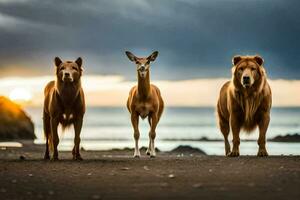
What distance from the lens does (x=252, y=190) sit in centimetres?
1145

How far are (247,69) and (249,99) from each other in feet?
2.69

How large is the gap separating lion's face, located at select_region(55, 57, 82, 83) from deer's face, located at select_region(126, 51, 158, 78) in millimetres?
2954

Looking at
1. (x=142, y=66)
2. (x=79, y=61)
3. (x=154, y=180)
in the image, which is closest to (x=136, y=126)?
(x=142, y=66)

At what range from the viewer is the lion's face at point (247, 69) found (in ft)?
63.5

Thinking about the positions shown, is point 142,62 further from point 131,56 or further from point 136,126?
point 136,126

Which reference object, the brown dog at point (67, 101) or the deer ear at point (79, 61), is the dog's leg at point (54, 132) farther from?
the deer ear at point (79, 61)

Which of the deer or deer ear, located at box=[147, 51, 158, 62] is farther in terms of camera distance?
deer ear, located at box=[147, 51, 158, 62]

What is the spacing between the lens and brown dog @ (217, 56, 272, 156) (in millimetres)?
19594

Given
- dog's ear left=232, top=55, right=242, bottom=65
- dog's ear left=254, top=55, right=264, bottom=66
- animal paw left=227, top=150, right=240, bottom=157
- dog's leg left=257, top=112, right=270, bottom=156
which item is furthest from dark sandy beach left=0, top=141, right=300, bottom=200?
dog's ear left=232, top=55, right=242, bottom=65

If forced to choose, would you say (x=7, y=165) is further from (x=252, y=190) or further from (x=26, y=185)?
(x=252, y=190)

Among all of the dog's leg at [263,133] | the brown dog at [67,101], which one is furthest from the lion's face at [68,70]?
the dog's leg at [263,133]

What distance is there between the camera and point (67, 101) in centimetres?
1955

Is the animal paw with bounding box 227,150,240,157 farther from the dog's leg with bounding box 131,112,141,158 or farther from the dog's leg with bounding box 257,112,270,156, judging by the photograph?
the dog's leg with bounding box 131,112,141,158

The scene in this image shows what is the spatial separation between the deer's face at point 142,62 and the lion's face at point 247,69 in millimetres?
3158
